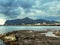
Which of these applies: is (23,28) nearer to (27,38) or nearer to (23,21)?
(23,21)

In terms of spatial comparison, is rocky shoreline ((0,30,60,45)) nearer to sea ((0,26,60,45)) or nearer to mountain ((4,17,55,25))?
sea ((0,26,60,45))

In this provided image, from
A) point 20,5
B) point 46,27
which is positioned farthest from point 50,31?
point 20,5

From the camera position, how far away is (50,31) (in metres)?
6.17

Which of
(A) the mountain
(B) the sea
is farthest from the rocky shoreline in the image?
(A) the mountain

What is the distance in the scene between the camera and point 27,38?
6.18m

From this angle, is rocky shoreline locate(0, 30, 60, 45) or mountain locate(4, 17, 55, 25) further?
mountain locate(4, 17, 55, 25)

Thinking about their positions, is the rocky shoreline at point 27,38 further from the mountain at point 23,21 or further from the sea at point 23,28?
the mountain at point 23,21

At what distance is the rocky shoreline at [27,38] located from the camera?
5.73 metres

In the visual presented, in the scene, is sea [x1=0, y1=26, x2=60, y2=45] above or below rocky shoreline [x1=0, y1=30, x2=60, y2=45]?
above

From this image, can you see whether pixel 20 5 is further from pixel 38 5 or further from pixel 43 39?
pixel 43 39

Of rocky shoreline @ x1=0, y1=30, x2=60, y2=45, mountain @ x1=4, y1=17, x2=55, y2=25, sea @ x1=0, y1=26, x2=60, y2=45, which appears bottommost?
rocky shoreline @ x1=0, y1=30, x2=60, y2=45

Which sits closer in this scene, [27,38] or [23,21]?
[23,21]

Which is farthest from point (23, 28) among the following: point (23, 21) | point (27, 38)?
point (27, 38)

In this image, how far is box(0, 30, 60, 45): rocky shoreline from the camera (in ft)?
18.8
